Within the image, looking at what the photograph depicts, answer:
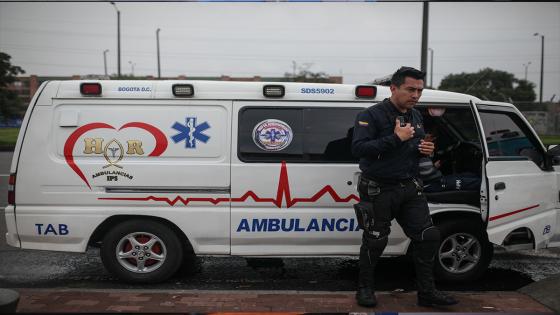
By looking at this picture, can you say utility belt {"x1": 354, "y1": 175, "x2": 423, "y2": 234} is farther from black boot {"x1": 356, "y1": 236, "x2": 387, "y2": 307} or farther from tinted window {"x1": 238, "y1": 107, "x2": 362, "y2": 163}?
tinted window {"x1": 238, "y1": 107, "x2": 362, "y2": 163}

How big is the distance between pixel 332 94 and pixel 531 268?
3.05 m

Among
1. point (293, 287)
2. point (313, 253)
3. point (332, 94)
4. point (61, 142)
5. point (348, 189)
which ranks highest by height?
point (332, 94)

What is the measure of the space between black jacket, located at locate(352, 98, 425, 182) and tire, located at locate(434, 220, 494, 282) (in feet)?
3.73

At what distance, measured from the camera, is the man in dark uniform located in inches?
146

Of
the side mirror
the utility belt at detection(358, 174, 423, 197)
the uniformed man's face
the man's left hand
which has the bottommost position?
the utility belt at detection(358, 174, 423, 197)

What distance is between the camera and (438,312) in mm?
3754

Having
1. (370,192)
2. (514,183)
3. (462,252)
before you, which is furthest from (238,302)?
(514,183)

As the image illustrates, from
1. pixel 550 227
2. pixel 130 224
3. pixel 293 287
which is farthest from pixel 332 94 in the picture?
pixel 550 227

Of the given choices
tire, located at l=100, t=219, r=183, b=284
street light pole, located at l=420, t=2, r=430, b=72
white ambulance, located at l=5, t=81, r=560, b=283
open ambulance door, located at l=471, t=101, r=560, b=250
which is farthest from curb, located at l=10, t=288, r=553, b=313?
street light pole, located at l=420, t=2, r=430, b=72

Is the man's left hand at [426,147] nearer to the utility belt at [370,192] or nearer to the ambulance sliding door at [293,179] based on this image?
the utility belt at [370,192]

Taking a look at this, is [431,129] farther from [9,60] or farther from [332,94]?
[9,60]

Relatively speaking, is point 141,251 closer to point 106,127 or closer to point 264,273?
point 106,127

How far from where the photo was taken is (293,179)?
4.42 metres

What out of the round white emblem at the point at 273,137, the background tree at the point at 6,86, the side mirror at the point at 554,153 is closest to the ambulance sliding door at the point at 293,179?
the round white emblem at the point at 273,137
